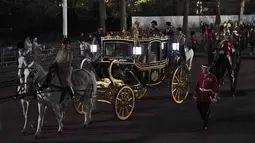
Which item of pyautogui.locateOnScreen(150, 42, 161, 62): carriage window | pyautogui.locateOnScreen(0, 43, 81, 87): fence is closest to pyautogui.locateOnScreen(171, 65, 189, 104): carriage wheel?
pyautogui.locateOnScreen(150, 42, 161, 62): carriage window

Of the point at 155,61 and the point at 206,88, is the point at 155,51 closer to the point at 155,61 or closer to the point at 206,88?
the point at 155,61

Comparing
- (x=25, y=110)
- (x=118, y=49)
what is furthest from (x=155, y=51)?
(x=25, y=110)

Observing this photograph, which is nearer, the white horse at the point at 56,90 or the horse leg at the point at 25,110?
the white horse at the point at 56,90

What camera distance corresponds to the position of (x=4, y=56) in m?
20.9

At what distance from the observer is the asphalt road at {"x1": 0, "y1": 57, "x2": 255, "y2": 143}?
30.6 ft

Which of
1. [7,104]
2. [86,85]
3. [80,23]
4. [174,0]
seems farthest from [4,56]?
[174,0]

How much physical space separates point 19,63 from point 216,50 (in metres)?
8.09

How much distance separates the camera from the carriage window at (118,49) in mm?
12758

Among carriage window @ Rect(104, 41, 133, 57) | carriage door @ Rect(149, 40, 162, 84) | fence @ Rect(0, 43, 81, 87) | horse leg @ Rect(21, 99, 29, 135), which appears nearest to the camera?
horse leg @ Rect(21, 99, 29, 135)

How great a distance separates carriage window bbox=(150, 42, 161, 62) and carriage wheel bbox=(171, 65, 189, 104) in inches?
29.1

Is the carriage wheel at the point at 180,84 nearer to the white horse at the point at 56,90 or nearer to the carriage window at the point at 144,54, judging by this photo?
the carriage window at the point at 144,54

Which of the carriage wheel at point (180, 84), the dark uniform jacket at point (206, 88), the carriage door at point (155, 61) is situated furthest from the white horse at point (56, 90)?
the carriage wheel at point (180, 84)

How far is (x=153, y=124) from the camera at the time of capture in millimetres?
10711

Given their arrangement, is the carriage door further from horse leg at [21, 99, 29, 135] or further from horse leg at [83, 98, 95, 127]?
horse leg at [21, 99, 29, 135]
